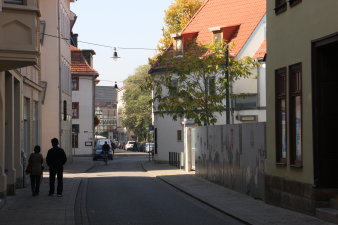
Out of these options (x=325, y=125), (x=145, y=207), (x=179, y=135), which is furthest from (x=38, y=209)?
(x=179, y=135)

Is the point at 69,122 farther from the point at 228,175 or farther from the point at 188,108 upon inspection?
the point at 228,175

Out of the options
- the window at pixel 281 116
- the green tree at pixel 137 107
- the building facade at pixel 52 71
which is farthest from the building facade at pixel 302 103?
the green tree at pixel 137 107

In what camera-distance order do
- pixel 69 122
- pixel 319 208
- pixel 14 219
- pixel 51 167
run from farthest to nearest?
pixel 69 122
pixel 51 167
pixel 14 219
pixel 319 208

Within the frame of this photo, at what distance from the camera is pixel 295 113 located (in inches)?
698

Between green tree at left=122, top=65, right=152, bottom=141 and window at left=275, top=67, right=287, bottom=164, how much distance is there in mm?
101597

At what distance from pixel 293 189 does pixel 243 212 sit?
1.25 m

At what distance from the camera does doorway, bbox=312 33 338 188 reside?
51.9ft

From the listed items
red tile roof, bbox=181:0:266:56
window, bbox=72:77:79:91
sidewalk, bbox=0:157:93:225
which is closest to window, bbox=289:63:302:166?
sidewalk, bbox=0:157:93:225

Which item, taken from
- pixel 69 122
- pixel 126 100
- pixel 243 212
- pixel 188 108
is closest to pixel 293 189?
pixel 243 212

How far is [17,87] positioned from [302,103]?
39.5 ft

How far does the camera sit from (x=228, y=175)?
85.4ft

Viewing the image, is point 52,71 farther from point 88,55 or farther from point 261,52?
point 88,55

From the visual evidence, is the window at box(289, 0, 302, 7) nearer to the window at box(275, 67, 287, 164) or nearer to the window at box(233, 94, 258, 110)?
the window at box(275, 67, 287, 164)

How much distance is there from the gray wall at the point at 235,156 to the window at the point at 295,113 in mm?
2813
